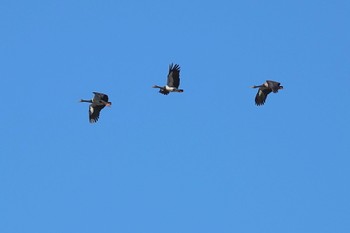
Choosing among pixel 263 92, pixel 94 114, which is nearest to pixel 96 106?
pixel 94 114

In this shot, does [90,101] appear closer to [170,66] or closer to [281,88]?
[170,66]

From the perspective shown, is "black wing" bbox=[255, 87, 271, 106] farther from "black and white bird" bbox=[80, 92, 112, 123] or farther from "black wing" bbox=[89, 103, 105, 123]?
"black wing" bbox=[89, 103, 105, 123]

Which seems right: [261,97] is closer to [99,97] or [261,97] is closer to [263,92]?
[263,92]

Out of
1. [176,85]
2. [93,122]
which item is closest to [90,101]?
[93,122]

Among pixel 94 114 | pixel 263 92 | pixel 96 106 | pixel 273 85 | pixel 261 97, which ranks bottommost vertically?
pixel 94 114

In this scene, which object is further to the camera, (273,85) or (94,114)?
(94,114)

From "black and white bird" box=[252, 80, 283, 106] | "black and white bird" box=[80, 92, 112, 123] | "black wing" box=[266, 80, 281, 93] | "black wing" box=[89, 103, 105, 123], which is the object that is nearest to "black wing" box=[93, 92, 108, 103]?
"black and white bird" box=[80, 92, 112, 123]

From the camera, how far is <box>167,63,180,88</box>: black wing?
84.7m

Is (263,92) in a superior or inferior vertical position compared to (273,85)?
superior

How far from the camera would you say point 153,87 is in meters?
87.4

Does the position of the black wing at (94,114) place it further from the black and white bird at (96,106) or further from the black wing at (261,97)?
the black wing at (261,97)

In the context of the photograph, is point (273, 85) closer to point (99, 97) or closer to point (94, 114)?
point (99, 97)

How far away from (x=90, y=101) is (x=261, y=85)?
47.7 feet

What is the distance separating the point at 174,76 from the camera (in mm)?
84938
